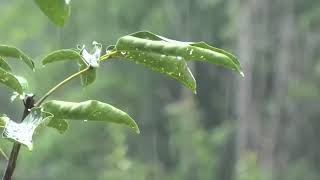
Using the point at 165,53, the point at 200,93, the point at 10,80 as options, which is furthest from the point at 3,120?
the point at 200,93

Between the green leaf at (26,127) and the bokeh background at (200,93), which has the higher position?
the green leaf at (26,127)

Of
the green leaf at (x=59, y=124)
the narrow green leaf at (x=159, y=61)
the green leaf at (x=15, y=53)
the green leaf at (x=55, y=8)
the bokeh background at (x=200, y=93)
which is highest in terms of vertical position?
the green leaf at (x=55, y=8)

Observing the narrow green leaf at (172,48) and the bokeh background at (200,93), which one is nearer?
the narrow green leaf at (172,48)

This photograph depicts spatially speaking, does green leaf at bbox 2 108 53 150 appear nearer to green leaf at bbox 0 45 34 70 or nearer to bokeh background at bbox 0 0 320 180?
green leaf at bbox 0 45 34 70

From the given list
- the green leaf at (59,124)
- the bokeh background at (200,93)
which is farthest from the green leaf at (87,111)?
the bokeh background at (200,93)

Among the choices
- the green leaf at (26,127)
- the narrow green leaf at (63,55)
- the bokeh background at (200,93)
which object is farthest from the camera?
the bokeh background at (200,93)

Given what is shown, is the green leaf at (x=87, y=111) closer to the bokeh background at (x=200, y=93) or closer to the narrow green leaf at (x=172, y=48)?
the narrow green leaf at (x=172, y=48)

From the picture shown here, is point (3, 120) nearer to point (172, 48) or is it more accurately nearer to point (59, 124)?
point (59, 124)
